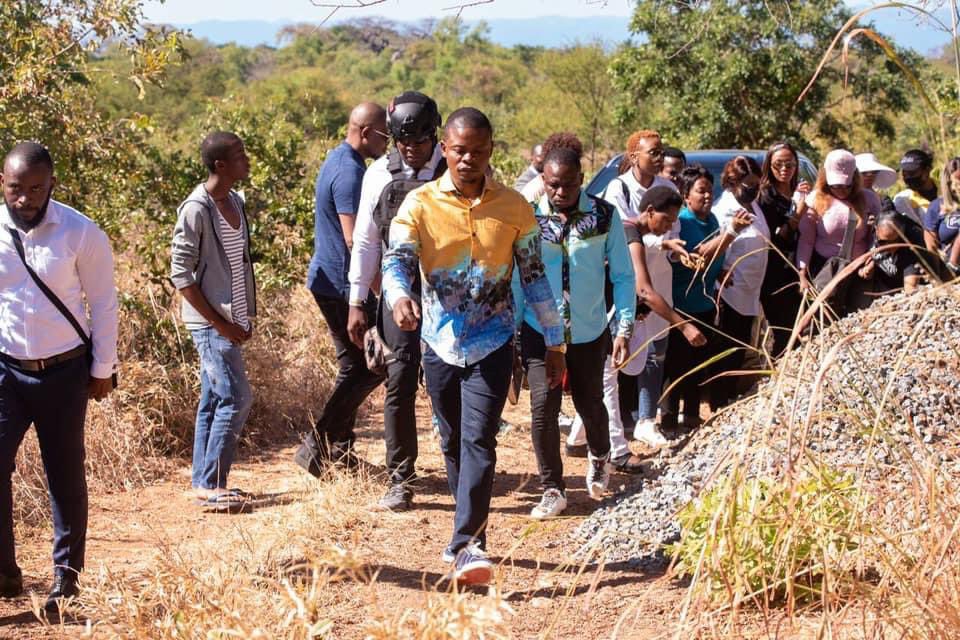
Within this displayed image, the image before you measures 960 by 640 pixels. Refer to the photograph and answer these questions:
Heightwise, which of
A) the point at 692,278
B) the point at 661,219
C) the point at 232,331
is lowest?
the point at 232,331

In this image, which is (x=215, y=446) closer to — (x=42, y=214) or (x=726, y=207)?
(x=42, y=214)

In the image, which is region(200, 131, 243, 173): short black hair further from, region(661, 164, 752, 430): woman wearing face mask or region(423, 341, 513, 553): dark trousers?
region(661, 164, 752, 430): woman wearing face mask

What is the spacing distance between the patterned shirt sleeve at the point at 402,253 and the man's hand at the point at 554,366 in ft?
2.33

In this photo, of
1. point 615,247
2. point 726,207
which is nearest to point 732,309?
point 726,207

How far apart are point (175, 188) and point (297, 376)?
1.58 metres

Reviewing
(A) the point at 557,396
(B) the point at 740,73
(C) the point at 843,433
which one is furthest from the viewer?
(B) the point at 740,73

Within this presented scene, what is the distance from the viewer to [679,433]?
296 inches

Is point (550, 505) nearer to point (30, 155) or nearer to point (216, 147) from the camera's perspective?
point (216, 147)

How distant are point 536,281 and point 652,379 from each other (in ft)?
8.60

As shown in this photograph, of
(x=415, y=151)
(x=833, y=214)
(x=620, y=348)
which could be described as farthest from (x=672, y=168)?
(x=415, y=151)

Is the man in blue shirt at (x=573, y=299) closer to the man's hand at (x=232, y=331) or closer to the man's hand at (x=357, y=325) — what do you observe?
the man's hand at (x=357, y=325)

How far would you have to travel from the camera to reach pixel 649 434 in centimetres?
731

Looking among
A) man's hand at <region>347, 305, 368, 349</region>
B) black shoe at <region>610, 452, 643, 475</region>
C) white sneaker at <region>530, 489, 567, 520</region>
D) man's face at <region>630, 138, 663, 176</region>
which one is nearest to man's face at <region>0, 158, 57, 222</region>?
man's hand at <region>347, 305, 368, 349</region>

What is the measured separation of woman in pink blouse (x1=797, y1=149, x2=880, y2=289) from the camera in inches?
301
